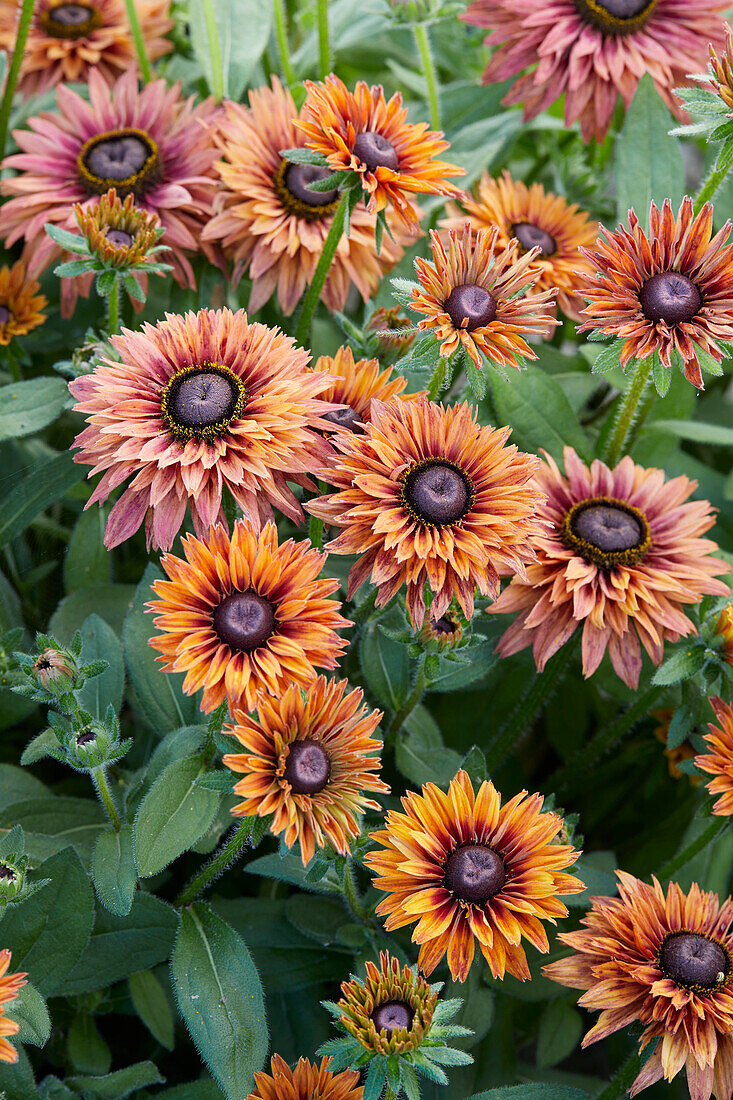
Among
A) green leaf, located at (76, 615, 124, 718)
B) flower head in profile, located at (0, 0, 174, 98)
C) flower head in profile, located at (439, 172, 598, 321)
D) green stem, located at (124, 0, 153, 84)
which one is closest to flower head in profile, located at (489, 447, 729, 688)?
flower head in profile, located at (439, 172, 598, 321)

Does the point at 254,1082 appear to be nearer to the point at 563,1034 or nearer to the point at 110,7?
the point at 563,1034

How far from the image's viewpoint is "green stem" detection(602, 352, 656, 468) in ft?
2.81

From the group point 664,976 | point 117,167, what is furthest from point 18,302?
point 664,976

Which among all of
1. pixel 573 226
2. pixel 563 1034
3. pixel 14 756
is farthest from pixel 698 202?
pixel 14 756

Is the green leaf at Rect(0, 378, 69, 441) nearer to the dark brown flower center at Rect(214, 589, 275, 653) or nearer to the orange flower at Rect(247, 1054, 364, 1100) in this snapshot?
the dark brown flower center at Rect(214, 589, 275, 653)

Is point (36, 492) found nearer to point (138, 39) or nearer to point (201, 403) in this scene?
point (201, 403)

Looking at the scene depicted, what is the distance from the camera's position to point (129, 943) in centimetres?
82

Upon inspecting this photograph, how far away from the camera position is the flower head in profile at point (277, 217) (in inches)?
36.8

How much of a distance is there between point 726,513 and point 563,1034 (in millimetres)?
596

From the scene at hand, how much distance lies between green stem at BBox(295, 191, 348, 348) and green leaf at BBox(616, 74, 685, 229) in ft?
1.21

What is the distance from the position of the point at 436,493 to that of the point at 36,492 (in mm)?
419

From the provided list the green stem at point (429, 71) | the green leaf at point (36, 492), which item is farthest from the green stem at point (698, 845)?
the green stem at point (429, 71)

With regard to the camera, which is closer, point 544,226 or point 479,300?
point 479,300

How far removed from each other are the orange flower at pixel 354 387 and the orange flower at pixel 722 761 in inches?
13.3
